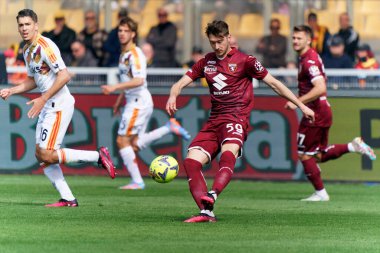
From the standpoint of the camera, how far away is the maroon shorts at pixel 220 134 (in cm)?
1259

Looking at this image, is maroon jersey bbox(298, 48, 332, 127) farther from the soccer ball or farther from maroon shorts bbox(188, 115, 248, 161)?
the soccer ball

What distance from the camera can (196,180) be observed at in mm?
12258

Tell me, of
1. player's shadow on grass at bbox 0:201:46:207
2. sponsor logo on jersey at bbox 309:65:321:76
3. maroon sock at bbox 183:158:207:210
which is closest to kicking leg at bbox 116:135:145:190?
player's shadow on grass at bbox 0:201:46:207

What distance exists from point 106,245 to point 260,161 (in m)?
8.75

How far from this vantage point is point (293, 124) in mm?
18969

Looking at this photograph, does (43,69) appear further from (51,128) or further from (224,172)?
(224,172)

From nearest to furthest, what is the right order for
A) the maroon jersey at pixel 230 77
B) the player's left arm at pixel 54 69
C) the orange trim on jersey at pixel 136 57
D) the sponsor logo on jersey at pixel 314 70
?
the maroon jersey at pixel 230 77 → the player's left arm at pixel 54 69 → the sponsor logo on jersey at pixel 314 70 → the orange trim on jersey at pixel 136 57

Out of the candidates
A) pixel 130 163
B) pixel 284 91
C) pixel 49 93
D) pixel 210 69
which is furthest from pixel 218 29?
pixel 130 163

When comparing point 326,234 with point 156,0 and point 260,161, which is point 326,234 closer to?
point 260,161

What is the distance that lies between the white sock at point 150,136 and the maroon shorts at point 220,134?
17.4 ft

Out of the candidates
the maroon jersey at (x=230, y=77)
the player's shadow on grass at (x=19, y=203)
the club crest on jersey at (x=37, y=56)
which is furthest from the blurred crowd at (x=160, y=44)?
the maroon jersey at (x=230, y=77)

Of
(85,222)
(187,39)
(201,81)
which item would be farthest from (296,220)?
(187,39)

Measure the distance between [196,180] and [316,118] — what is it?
4194 millimetres

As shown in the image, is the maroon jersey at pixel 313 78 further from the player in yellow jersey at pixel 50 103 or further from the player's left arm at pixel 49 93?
the player's left arm at pixel 49 93
